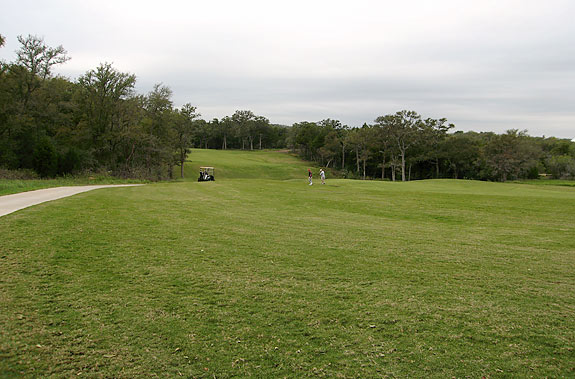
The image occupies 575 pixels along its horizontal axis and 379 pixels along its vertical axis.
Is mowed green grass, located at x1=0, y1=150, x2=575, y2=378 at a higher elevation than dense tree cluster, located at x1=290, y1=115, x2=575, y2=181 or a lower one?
lower

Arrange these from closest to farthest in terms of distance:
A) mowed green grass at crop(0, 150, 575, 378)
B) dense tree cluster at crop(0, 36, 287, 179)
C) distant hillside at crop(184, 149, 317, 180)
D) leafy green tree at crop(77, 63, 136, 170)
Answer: mowed green grass at crop(0, 150, 575, 378), dense tree cluster at crop(0, 36, 287, 179), leafy green tree at crop(77, 63, 136, 170), distant hillside at crop(184, 149, 317, 180)

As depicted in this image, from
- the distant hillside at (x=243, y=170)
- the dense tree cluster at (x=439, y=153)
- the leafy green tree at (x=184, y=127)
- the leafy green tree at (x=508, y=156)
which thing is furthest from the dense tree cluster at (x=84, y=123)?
the leafy green tree at (x=508, y=156)

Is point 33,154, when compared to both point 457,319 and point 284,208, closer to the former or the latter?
point 284,208

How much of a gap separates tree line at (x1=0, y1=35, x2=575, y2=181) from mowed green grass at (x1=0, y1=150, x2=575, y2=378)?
3038 cm

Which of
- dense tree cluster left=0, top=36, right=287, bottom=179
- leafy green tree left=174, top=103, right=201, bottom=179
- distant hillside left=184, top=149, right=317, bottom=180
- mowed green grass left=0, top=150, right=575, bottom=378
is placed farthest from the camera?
distant hillside left=184, top=149, right=317, bottom=180

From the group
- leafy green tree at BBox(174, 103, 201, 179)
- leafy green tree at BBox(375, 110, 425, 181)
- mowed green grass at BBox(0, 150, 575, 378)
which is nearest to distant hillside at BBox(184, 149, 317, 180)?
leafy green tree at BBox(174, 103, 201, 179)

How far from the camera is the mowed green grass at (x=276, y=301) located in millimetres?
3611

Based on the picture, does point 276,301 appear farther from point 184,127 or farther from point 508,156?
point 508,156

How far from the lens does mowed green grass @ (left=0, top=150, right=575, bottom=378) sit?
361 cm

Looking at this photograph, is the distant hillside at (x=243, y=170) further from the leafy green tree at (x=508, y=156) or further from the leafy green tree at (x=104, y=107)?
the leafy green tree at (x=508, y=156)

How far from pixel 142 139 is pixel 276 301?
148ft

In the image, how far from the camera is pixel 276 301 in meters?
5.00

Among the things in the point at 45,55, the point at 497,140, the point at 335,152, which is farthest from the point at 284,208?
the point at 335,152

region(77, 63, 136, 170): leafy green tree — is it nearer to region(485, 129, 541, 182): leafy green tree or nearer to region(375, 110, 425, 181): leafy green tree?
region(375, 110, 425, 181): leafy green tree
